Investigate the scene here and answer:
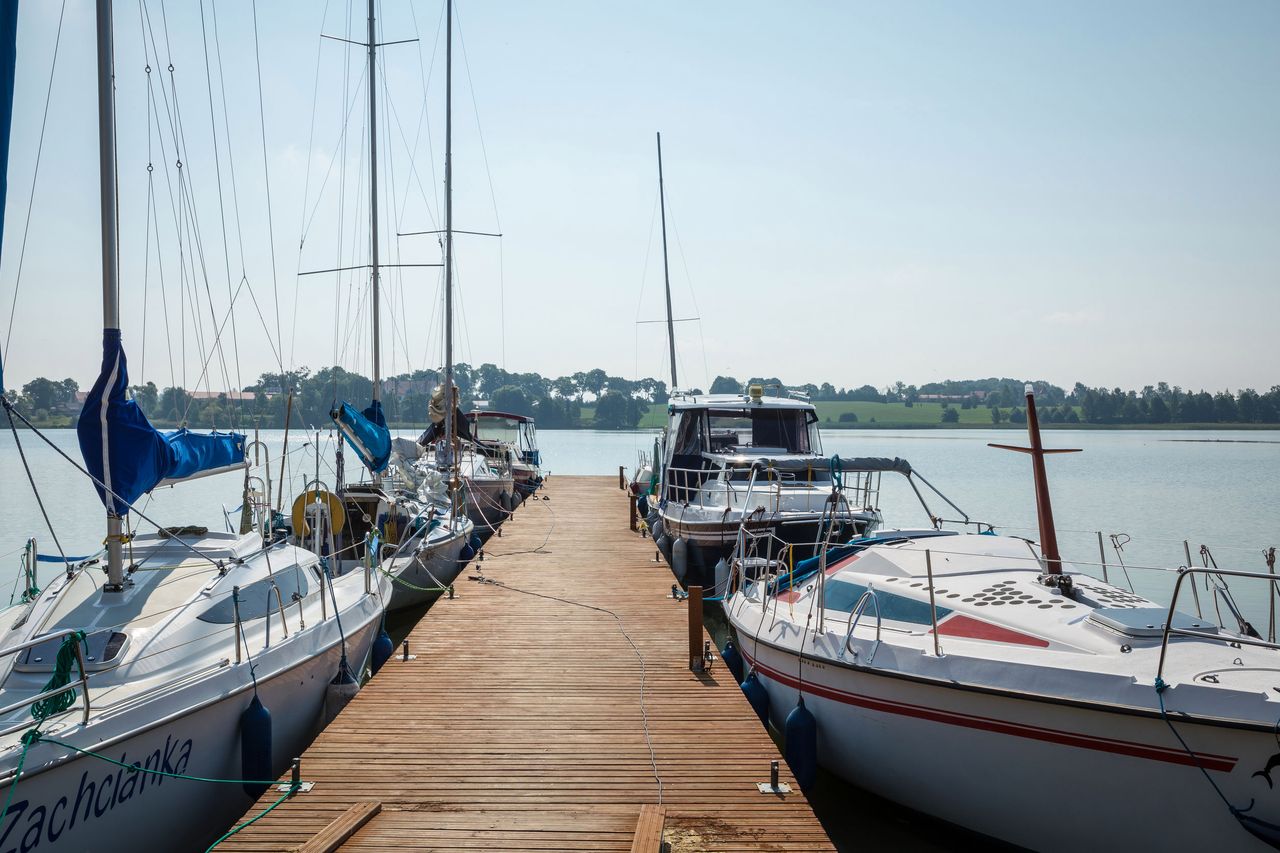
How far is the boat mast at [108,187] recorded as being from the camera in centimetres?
727

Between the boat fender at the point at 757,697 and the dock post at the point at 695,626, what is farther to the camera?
the dock post at the point at 695,626

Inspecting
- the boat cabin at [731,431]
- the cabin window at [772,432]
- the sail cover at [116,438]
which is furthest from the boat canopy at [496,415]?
the sail cover at [116,438]

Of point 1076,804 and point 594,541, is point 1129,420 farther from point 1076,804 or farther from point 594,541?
point 1076,804

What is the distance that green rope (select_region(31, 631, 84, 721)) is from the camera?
5613 millimetres

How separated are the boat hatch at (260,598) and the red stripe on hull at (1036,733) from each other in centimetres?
532

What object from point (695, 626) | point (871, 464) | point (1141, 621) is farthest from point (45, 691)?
point (871, 464)

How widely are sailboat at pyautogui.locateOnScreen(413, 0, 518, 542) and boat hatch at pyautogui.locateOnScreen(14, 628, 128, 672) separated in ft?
37.2

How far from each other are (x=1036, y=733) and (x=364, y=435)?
1111 cm

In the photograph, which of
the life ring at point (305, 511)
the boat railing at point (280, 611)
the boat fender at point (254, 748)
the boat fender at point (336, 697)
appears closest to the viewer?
the boat fender at point (254, 748)

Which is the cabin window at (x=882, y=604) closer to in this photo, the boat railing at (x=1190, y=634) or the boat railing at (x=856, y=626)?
the boat railing at (x=856, y=626)

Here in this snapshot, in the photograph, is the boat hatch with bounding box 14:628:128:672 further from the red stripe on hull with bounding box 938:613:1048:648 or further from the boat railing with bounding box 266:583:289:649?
the red stripe on hull with bounding box 938:613:1048:648

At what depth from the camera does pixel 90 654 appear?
6758 millimetres

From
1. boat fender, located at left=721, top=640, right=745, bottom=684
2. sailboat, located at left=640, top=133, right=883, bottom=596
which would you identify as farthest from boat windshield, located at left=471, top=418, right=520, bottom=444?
boat fender, located at left=721, top=640, right=745, bottom=684

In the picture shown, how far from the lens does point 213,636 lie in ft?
25.4
